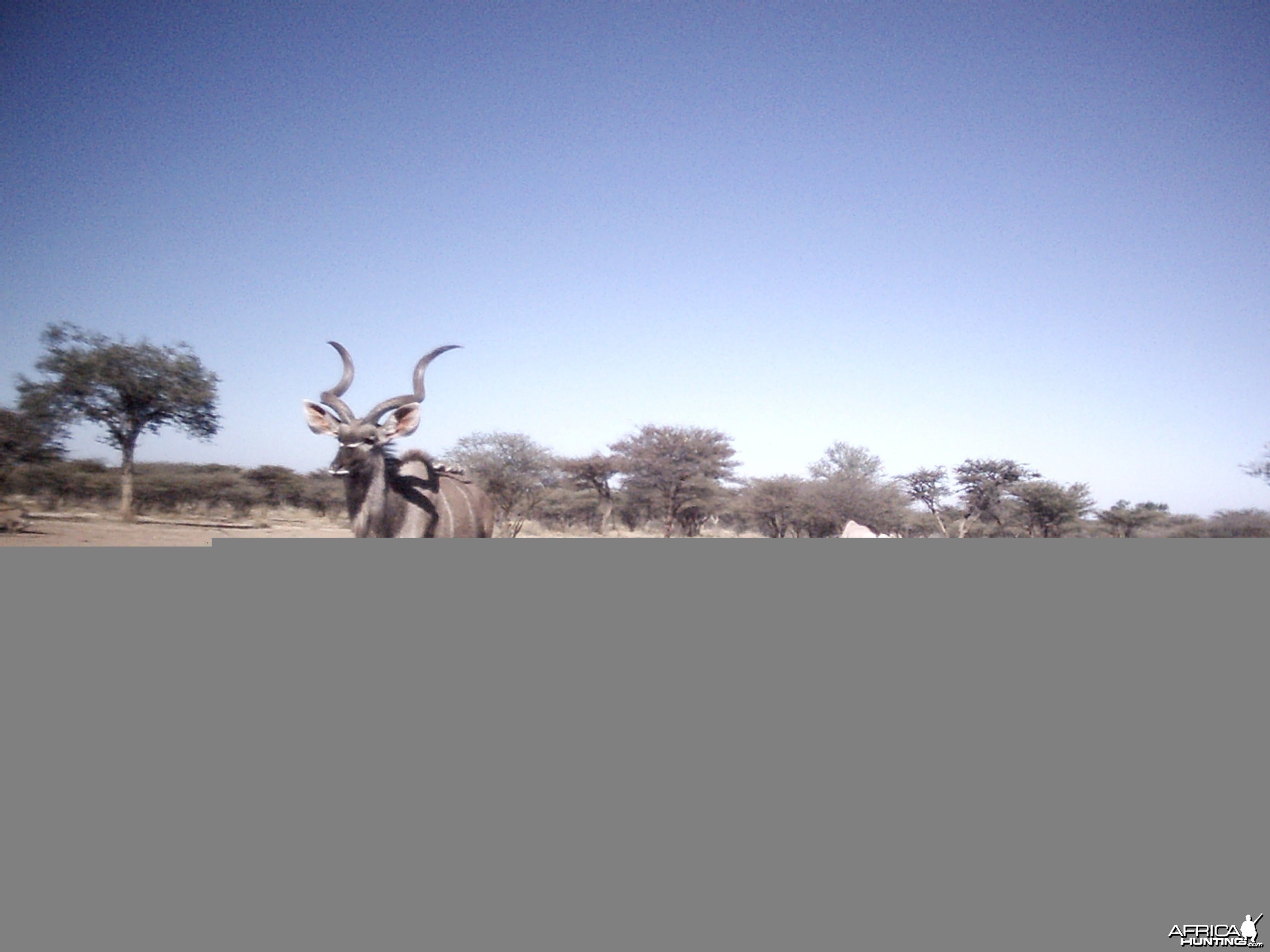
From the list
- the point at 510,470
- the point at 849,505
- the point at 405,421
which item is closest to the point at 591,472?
the point at 510,470

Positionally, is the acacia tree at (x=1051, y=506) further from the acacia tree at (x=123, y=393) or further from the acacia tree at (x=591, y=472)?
the acacia tree at (x=123, y=393)

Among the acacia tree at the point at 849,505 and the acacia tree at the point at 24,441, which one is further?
the acacia tree at the point at 849,505

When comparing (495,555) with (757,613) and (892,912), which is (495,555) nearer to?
(757,613)

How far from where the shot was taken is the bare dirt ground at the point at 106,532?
496 centimetres

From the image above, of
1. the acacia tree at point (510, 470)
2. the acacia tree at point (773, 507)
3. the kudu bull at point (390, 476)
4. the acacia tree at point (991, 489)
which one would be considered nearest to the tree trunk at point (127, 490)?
the kudu bull at point (390, 476)

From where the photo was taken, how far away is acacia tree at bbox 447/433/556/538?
14750mm

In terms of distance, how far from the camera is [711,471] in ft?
52.5

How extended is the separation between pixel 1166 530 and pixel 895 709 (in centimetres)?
1822

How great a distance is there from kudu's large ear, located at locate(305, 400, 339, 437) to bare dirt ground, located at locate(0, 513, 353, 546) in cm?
97

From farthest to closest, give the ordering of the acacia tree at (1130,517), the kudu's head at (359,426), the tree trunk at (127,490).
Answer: the acacia tree at (1130,517), the tree trunk at (127,490), the kudu's head at (359,426)

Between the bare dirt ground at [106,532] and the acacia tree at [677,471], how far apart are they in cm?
879

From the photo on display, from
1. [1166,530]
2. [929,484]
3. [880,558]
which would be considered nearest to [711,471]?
[929,484]

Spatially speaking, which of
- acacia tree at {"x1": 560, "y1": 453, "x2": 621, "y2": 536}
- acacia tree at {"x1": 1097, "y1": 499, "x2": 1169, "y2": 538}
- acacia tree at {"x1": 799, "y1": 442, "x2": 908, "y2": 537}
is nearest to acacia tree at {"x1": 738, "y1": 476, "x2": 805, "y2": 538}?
acacia tree at {"x1": 799, "y1": 442, "x2": 908, "y2": 537}

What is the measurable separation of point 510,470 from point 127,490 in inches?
362
